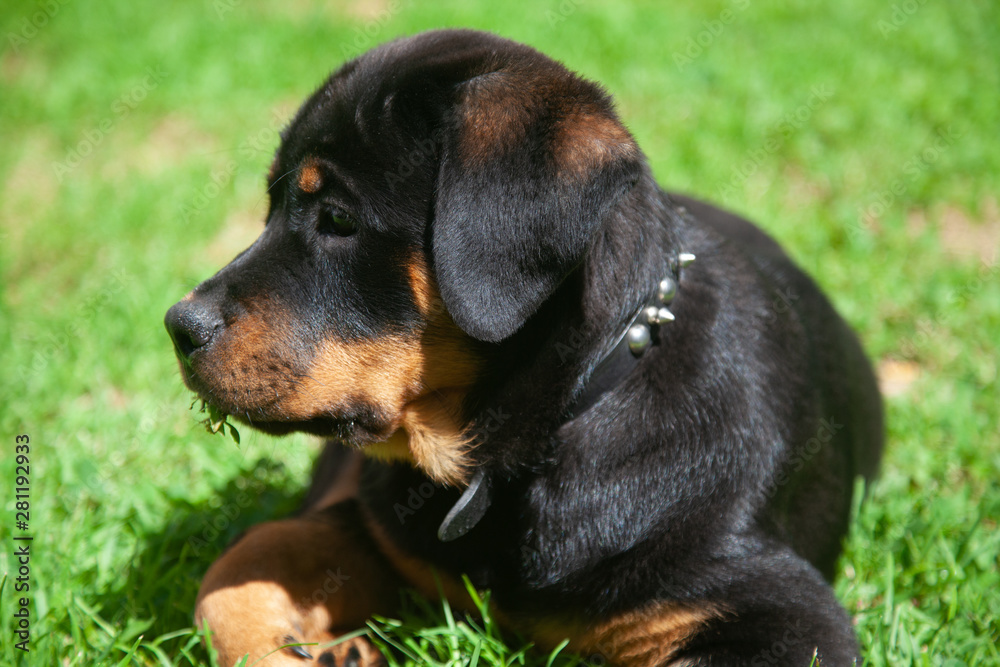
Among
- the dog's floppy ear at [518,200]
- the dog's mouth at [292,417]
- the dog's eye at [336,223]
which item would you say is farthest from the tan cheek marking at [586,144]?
the dog's mouth at [292,417]

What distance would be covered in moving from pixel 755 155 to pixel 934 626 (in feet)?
11.9

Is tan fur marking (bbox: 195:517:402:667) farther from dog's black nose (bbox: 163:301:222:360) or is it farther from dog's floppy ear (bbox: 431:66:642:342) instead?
dog's floppy ear (bbox: 431:66:642:342)

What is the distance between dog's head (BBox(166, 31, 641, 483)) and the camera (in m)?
1.93

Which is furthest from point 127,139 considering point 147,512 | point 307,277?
point 307,277

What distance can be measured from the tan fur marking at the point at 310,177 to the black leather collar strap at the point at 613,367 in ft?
2.90

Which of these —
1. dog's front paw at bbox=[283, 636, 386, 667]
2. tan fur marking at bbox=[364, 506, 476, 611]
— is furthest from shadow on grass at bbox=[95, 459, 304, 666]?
tan fur marking at bbox=[364, 506, 476, 611]

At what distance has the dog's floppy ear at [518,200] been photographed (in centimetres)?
189

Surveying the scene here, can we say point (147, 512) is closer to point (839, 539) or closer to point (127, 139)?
point (839, 539)

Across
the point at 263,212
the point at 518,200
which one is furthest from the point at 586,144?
the point at 263,212

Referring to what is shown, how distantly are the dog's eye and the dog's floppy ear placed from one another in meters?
0.27

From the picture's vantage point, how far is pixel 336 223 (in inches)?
85.4

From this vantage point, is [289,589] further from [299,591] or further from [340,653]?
[340,653]

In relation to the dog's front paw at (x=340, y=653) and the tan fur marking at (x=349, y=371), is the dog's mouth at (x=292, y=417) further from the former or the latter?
the dog's front paw at (x=340, y=653)

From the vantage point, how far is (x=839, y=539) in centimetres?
271
